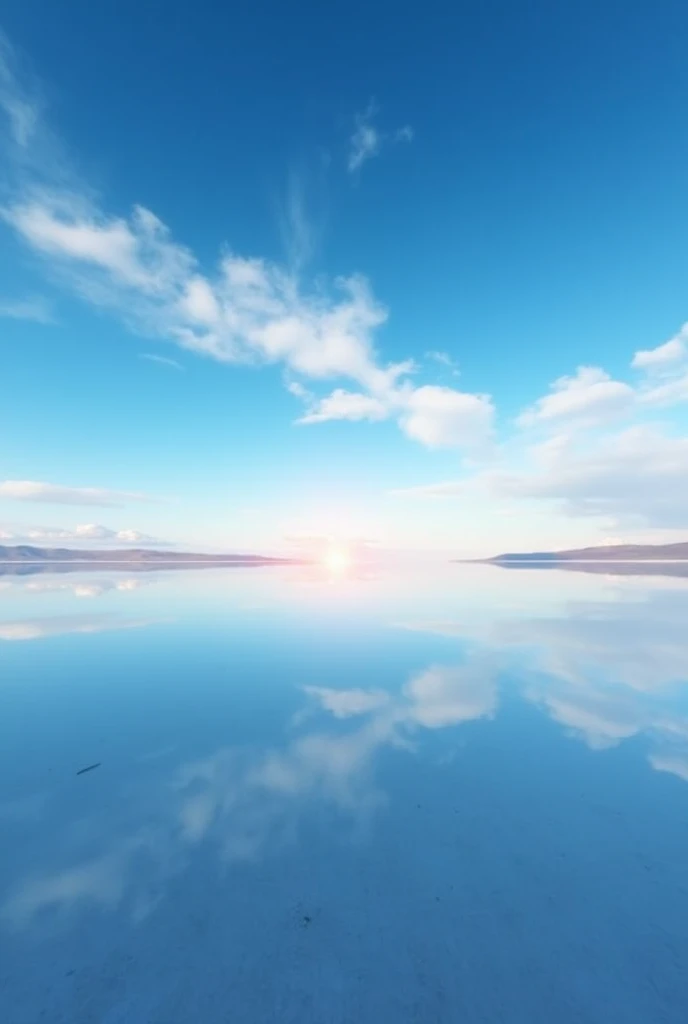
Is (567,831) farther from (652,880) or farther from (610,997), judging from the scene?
(610,997)

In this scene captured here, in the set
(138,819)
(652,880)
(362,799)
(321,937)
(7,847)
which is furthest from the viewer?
(362,799)

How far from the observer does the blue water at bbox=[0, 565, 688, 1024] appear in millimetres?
4359

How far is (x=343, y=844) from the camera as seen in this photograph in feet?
20.8

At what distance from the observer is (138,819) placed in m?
7.05

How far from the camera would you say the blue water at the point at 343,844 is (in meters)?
4.36

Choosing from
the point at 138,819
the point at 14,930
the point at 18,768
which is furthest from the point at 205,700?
the point at 14,930

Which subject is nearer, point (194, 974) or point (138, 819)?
point (194, 974)

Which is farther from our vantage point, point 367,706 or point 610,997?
point 367,706

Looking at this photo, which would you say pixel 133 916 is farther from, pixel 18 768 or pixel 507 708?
pixel 507 708

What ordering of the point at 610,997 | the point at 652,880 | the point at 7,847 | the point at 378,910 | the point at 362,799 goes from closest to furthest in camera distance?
the point at 610,997 → the point at 378,910 → the point at 652,880 → the point at 7,847 → the point at 362,799

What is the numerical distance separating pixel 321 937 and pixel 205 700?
26.9ft

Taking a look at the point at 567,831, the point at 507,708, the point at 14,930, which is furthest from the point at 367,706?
the point at 14,930

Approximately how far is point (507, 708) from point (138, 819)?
8944 millimetres

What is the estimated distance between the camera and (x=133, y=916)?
514cm
